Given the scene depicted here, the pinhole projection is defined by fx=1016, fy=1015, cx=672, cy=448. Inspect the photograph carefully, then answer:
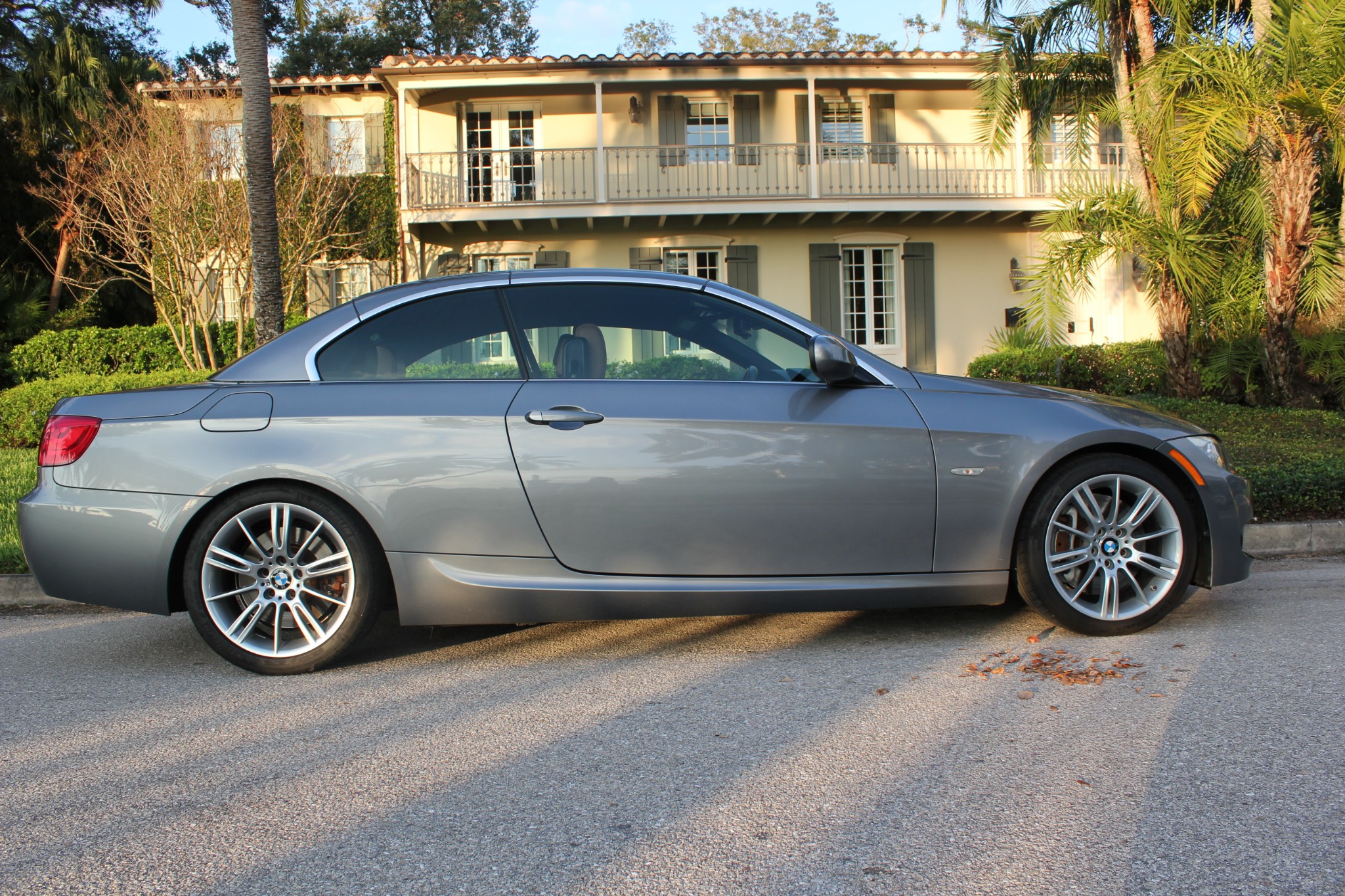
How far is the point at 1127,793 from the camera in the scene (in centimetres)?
257

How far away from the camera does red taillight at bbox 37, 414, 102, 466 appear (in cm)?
384

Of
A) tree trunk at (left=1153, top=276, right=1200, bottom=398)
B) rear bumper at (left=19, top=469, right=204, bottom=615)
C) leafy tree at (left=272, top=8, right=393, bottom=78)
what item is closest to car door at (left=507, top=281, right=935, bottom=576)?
rear bumper at (left=19, top=469, right=204, bottom=615)

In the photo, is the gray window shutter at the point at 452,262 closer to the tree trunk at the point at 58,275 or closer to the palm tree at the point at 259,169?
the tree trunk at the point at 58,275

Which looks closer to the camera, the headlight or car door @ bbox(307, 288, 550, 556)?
car door @ bbox(307, 288, 550, 556)

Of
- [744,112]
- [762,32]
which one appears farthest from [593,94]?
[762,32]

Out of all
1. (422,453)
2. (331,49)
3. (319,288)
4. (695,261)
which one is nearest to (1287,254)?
(422,453)

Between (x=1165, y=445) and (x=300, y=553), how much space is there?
11.1ft

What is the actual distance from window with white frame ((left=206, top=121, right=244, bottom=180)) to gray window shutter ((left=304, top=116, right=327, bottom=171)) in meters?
1.09

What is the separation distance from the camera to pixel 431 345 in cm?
403

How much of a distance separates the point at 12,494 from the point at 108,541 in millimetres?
5419

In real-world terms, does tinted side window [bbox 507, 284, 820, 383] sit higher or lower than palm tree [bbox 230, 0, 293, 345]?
lower

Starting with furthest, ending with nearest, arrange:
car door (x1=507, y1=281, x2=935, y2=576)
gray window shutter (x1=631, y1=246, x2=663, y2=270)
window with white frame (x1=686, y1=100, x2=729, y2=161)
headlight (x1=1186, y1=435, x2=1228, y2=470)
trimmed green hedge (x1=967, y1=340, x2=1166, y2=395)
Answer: window with white frame (x1=686, y1=100, x2=729, y2=161) < gray window shutter (x1=631, y1=246, x2=663, y2=270) < trimmed green hedge (x1=967, y1=340, x2=1166, y2=395) < headlight (x1=1186, y1=435, x2=1228, y2=470) < car door (x1=507, y1=281, x2=935, y2=576)

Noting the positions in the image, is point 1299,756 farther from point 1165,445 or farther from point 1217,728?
point 1165,445

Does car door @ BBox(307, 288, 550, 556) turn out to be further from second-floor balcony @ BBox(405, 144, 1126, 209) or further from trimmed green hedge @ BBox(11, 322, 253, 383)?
trimmed green hedge @ BBox(11, 322, 253, 383)
